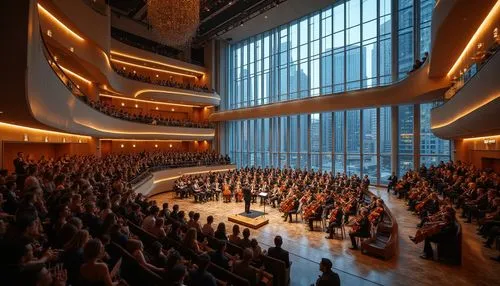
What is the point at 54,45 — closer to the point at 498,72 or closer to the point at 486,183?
the point at 498,72

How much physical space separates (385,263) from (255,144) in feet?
62.6

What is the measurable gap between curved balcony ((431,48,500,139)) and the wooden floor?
3.11 m

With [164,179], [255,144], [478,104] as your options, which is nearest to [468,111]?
[478,104]

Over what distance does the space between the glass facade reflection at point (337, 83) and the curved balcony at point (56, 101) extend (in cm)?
1194

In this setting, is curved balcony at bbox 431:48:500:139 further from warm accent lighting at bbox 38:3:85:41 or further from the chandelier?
warm accent lighting at bbox 38:3:85:41

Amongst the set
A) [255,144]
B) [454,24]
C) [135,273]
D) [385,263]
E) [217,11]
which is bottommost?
[385,263]

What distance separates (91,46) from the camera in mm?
13852

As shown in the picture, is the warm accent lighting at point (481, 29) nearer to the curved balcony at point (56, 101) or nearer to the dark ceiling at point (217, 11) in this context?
the curved balcony at point (56, 101)

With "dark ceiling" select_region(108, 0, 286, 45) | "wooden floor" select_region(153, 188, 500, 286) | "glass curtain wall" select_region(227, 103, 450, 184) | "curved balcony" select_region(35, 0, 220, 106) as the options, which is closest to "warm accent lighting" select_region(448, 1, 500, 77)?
"wooden floor" select_region(153, 188, 500, 286)

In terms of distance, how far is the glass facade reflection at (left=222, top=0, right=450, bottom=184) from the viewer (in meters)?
16.5

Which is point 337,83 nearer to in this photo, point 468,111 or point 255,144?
point 255,144

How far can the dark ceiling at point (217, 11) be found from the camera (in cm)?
1844

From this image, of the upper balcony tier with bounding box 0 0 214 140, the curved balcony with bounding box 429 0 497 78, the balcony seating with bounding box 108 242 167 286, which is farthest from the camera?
the curved balcony with bounding box 429 0 497 78

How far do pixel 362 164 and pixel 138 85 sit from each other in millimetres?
16893
